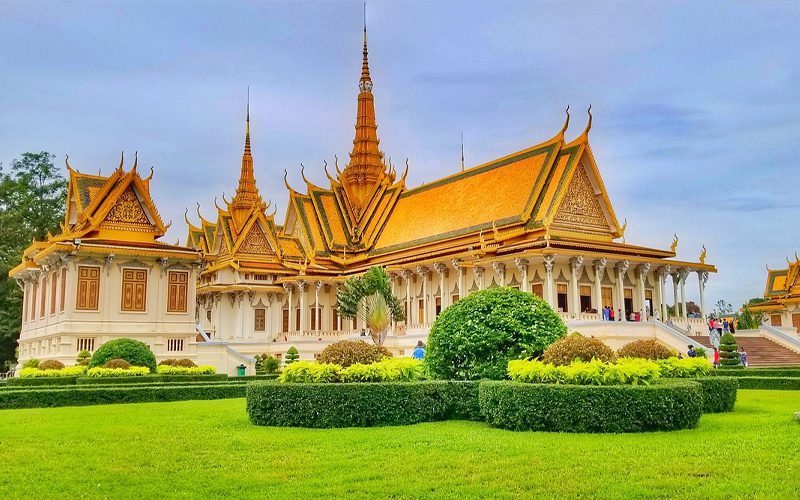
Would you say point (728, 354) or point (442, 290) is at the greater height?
point (442, 290)

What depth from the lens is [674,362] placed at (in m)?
12.7

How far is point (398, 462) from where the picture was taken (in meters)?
7.44

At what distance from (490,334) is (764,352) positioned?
70.1 ft

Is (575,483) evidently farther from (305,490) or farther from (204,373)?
(204,373)

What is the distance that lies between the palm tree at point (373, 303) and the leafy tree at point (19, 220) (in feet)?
67.0

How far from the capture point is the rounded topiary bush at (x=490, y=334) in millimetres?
11922

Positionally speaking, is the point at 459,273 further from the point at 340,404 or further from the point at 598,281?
the point at 340,404

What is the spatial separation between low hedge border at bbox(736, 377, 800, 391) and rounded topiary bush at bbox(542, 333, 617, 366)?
8774 mm

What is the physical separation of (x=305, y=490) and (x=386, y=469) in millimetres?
1045

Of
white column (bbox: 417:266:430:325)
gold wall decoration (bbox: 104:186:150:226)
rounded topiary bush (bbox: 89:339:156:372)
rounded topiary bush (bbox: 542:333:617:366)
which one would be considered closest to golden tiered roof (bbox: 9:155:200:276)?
gold wall decoration (bbox: 104:186:150:226)

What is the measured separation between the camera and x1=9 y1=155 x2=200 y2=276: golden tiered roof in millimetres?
31094

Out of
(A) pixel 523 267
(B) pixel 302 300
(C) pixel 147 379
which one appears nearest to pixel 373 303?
(A) pixel 523 267

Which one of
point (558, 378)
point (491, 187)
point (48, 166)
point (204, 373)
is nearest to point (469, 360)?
point (558, 378)

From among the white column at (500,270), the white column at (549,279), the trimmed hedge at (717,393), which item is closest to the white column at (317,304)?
the white column at (500,270)
